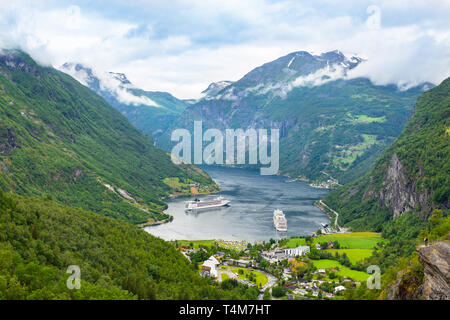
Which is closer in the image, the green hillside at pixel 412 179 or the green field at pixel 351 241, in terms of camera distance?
the green field at pixel 351 241

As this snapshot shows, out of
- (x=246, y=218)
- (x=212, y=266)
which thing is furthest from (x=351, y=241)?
(x=246, y=218)

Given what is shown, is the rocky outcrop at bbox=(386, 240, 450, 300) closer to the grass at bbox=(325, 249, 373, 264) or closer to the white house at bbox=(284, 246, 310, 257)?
the grass at bbox=(325, 249, 373, 264)

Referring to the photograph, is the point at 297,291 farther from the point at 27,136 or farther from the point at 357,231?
the point at 27,136

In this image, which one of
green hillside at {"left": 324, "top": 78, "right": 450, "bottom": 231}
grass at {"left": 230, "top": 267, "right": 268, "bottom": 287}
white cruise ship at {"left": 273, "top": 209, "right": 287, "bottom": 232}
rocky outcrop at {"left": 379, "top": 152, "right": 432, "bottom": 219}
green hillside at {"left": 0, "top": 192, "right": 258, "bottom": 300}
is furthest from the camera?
white cruise ship at {"left": 273, "top": 209, "right": 287, "bottom": 232}

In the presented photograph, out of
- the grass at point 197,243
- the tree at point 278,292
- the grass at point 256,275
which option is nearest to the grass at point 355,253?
the grass at point 256,275

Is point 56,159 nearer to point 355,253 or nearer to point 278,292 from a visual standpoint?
point 355,253

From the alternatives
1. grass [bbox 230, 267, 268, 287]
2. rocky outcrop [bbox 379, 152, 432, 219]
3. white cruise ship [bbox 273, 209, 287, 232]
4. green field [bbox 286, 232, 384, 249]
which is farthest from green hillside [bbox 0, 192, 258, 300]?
rocky outcrop [bbox 379, 152, 432, 219]

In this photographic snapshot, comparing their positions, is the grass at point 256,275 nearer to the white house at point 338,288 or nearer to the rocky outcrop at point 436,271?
the white house at point 338,288
